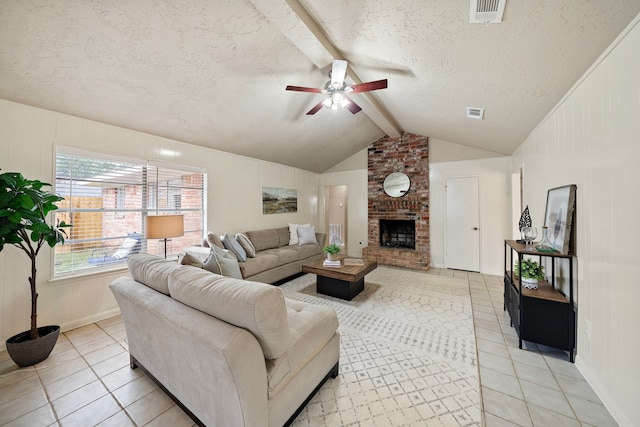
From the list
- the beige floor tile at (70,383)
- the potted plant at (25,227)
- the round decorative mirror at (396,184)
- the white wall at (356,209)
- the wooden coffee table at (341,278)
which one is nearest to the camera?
the beige floor tile at (70,383)

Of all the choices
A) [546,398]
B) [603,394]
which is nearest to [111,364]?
[546,398]

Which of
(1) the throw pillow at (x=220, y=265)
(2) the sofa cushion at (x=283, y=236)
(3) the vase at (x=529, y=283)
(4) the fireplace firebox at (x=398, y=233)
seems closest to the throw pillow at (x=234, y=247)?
(1) the throw pillow at (x=220, y=265)

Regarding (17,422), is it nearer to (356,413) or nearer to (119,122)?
(356,413)

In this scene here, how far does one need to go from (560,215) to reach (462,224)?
282 cm

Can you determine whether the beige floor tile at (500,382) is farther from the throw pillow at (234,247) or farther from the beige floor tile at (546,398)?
the throw pillow at (234,247)

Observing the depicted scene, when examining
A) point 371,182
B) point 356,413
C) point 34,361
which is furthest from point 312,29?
point 371,182

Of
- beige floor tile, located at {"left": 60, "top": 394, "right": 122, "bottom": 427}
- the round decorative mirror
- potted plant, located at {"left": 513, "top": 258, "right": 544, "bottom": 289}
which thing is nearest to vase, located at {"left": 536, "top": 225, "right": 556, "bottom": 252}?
potted plant, located at {"left": 513, "top": 258, "right": 544, "bottom": 289}

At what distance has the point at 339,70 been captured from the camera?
2.43m

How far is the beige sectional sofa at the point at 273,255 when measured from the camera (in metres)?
3.46

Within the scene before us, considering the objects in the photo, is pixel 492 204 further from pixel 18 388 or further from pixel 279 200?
pixel 18 388

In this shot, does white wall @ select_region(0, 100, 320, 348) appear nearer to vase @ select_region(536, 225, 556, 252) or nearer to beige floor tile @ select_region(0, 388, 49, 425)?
beige floor tile @ select_region(0, 388, 49, 425)

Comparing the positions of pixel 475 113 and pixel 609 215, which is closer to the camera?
pixel 609 215

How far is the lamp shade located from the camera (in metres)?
2.78

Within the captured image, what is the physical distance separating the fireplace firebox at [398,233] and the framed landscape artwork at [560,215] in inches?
119
